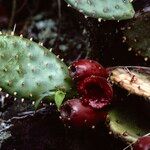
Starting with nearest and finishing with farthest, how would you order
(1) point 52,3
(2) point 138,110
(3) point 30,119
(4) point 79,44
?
(2) point 138,110, (3) point 30,119, (4) point 79,44, (1) point 52,3

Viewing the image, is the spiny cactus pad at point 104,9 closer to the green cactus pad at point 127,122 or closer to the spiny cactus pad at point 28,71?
the spiny cactus pad at point 28,71

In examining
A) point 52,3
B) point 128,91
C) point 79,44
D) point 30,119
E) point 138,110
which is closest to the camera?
point 128,91

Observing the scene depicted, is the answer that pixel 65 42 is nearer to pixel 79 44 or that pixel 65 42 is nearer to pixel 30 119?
pixel 79 44

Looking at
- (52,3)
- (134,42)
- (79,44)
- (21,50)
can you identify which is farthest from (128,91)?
(52,3)

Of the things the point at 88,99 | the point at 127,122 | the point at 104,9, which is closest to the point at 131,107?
the point at 127,122

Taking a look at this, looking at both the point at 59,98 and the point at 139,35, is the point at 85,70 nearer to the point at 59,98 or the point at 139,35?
the point at 59,98

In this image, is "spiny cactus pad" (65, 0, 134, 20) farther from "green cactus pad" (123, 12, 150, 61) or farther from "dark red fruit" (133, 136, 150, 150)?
"dark red fruit" (133, 136, 150, 150)
